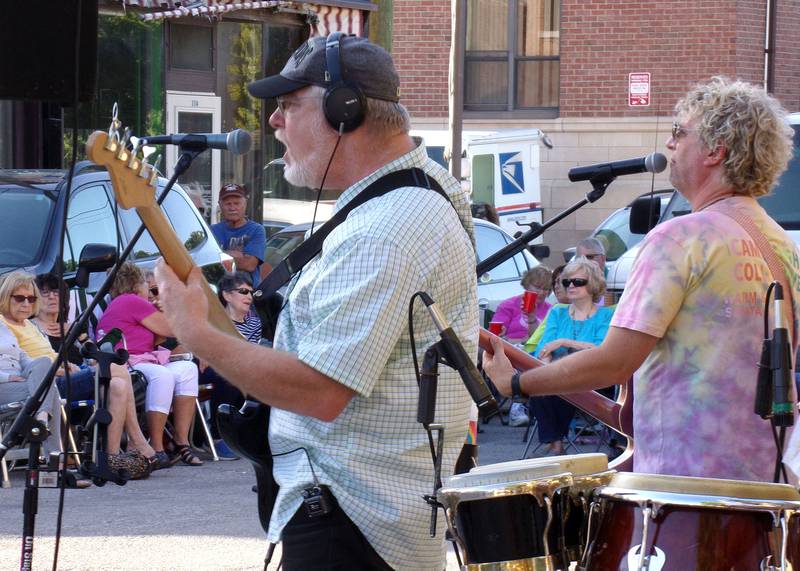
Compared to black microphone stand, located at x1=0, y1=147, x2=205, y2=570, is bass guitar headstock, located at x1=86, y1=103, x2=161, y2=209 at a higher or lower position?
higher

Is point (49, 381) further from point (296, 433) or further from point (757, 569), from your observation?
point (757, 569)

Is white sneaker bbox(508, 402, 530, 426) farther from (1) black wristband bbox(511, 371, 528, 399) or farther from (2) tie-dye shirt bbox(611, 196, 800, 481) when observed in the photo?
(2) tie-dye shirt bbox(611, 196, 800, 481)

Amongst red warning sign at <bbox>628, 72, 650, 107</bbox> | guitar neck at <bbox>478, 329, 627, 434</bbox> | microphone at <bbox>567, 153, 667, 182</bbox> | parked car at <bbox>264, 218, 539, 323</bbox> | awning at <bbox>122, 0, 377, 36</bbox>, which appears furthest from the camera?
red warning sign at <bbox>628, 72, 650, 107</bbox>

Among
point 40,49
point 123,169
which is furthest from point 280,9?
point 123,169

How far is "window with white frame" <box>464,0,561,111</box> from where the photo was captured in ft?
88.2

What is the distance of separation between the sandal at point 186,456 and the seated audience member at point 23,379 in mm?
1161

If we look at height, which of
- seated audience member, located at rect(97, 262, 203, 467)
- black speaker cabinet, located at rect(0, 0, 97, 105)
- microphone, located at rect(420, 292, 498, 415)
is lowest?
seated audience member, located at rect(97, 262, 203, 467)

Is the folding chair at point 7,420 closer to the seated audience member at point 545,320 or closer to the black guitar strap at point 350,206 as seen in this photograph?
the seated audience member at point 545,320

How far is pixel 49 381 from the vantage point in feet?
14.6

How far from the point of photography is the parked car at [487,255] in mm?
13656

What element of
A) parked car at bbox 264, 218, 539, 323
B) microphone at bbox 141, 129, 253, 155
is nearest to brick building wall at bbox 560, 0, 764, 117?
parked car at bbox 264, 218, 539, 323

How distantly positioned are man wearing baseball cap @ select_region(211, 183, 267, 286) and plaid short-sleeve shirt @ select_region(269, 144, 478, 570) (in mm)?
9012

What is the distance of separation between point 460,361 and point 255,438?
0.62 meters

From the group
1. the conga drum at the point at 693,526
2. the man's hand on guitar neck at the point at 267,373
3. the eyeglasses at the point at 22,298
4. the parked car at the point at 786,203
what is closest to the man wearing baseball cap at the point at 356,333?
the man's hand on guitar neck at the point at 267,373
